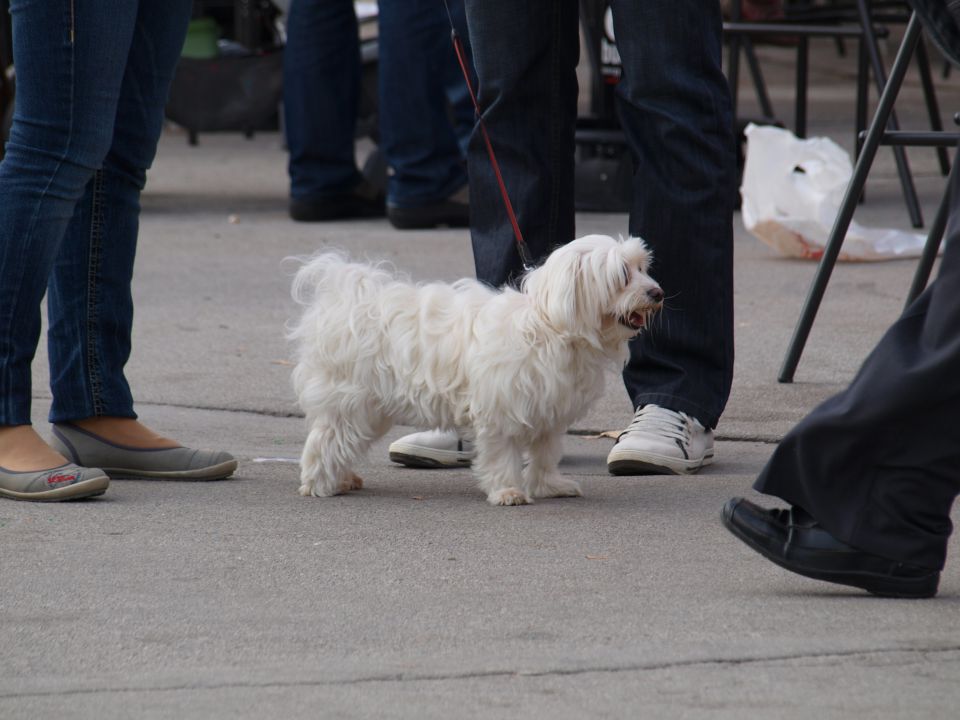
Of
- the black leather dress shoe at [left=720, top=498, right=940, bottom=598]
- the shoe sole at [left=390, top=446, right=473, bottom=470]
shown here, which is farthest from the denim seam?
the black leather dress shoe at [left=720, top=498, right=940, bottom=598]

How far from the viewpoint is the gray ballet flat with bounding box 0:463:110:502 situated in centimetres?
329

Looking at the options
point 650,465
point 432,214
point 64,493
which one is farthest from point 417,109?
point 64,493

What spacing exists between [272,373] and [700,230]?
5.64 ft

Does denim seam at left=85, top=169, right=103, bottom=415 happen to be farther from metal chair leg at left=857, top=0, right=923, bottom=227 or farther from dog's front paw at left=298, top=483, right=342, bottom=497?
metal chair leg at left=857, top=0, right=923, bottom=227

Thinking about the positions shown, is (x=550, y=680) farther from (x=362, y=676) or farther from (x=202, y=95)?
(x=202, y=95)

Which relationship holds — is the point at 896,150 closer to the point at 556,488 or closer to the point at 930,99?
the point at 930,99

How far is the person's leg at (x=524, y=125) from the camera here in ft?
11.8

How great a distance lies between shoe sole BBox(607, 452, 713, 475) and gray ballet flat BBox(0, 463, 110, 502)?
1.25m

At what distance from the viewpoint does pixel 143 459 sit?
11.7 ft

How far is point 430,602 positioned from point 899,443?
86 centimetres

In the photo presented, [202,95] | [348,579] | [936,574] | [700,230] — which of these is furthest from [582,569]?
[202,95]

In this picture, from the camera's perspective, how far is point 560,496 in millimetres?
3445

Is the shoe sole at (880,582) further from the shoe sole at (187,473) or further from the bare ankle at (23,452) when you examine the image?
the bare ankle at (23,452)

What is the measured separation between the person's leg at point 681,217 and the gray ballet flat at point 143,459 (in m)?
0.99
